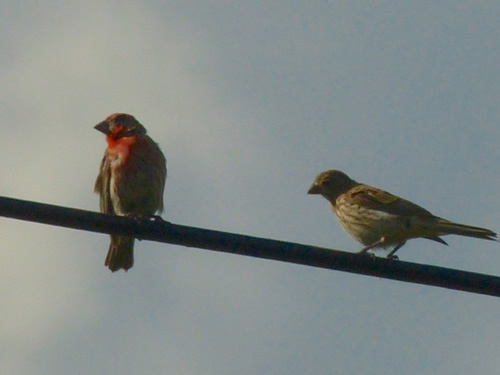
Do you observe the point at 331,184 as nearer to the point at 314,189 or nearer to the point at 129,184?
the point at 314,189

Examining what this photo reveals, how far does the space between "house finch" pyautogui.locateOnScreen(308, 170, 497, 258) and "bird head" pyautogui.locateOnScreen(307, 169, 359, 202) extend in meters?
0.33

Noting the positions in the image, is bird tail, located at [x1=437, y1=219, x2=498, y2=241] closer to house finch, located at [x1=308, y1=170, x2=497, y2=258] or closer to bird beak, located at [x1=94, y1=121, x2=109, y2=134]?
house finch, located at [x1=308, y1=170, x2=497, y2=258]

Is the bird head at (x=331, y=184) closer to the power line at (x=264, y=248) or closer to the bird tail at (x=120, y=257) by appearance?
the bird tail at (x=120, y=257)

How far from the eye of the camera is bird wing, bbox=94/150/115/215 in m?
11.6

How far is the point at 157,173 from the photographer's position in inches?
452

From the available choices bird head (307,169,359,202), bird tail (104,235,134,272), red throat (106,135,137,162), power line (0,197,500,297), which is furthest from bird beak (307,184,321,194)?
power line (0,197,500,297)

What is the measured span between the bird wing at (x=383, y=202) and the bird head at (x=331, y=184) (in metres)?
0.65

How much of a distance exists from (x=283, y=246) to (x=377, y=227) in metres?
5.35

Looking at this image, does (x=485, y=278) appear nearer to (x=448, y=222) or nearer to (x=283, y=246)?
(x=283, y=246)

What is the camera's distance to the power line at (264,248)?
6.05 metres

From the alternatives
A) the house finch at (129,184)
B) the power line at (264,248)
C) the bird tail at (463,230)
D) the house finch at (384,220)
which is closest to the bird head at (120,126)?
the house finch at (129,184)

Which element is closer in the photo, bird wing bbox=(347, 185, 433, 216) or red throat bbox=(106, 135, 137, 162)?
bird wing bbox=(347, 185, 433, 216)

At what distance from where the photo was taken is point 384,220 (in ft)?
37.5

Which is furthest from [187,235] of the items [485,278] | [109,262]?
[109,262]
